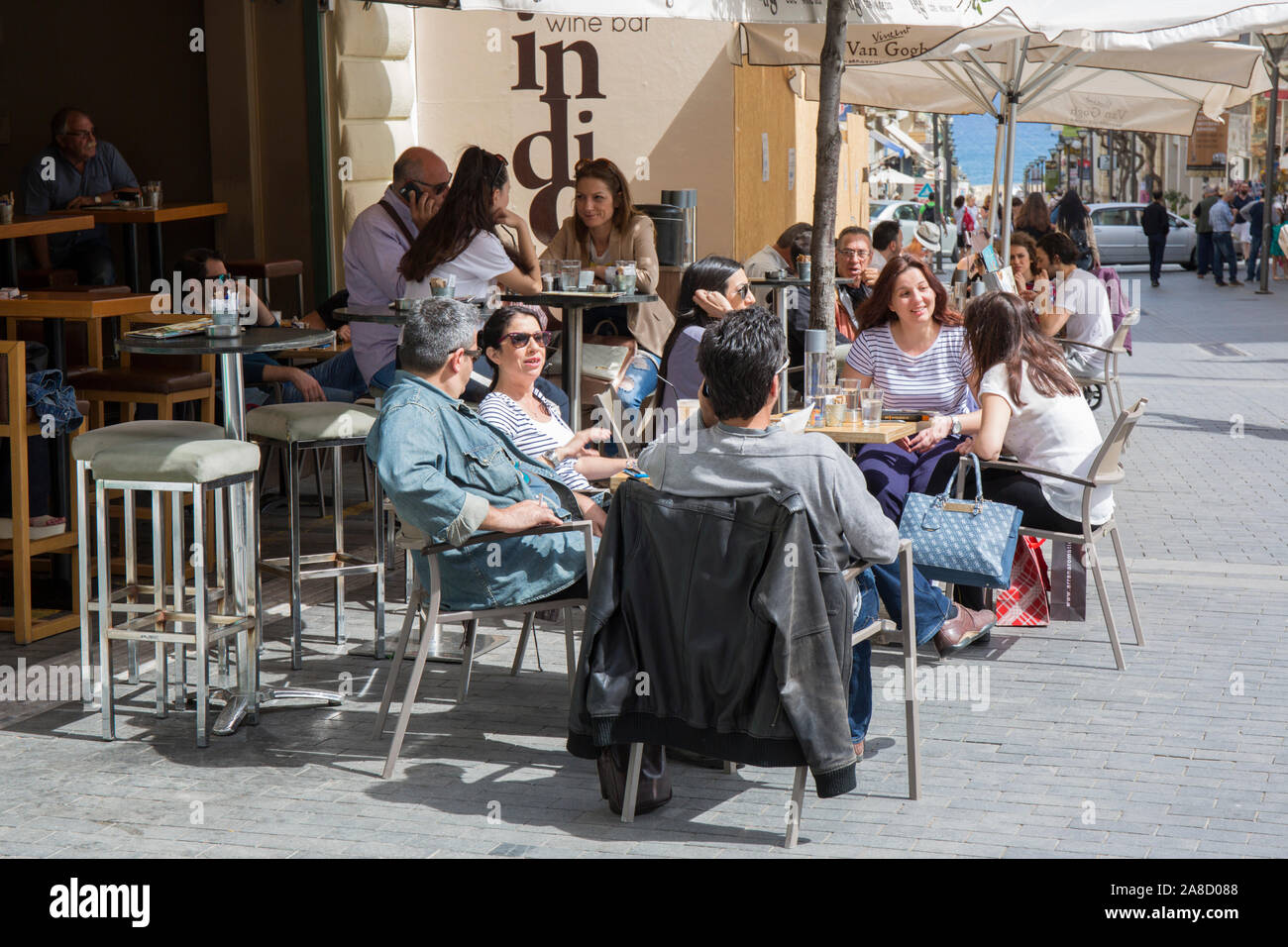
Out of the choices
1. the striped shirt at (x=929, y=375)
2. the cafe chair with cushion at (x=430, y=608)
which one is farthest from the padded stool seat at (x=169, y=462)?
the striped shirt at (x=929, y=375)

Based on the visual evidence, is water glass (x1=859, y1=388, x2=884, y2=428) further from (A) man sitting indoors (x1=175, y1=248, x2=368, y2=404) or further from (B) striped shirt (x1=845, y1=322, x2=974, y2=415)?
(A) man sitting indoors (x1=175, y1=248, x2=368, y2=404)

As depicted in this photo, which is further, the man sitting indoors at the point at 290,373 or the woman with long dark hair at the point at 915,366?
the man sitting indoors at the point at 290,373

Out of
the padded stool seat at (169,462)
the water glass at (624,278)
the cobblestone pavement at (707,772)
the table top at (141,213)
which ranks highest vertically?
the table top at (141,213)

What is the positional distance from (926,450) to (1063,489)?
572 mm

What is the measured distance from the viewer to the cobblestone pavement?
3.87m

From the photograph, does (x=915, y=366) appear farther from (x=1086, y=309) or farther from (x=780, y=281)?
(x=1086, y=309)

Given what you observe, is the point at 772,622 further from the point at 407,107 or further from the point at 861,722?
the point at 407,107

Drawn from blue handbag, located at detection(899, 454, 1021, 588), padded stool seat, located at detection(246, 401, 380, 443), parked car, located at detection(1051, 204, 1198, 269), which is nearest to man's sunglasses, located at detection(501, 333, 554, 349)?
padded stool seat, located at detection(246, 401, 380, 443)

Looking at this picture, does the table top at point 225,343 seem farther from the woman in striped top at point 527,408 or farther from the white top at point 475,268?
the white top at point 475,268

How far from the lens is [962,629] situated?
5547 mm

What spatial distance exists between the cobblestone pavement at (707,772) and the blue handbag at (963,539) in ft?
→ 1.39

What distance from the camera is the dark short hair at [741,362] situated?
3.85 metres

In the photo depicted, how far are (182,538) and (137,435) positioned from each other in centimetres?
41

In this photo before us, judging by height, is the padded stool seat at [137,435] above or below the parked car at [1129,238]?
below
